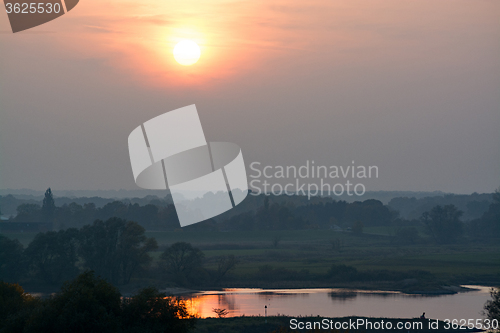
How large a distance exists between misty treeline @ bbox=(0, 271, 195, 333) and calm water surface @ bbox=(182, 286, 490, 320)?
1862cm

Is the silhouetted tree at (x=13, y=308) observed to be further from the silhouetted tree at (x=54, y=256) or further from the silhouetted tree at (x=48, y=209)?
the silhouetted tree at (x=48, y=209)

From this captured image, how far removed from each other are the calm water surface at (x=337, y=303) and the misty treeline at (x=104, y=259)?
6.71 meters

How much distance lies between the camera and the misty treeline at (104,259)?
57781 millimetres

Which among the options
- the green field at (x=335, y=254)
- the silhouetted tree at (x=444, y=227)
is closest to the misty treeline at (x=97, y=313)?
the green field at (x=335, y=254)

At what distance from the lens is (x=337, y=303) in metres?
44.9

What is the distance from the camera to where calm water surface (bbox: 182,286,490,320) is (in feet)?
131

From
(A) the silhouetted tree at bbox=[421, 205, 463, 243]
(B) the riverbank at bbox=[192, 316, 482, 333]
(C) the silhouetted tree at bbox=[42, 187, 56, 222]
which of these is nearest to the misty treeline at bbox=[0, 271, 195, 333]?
(B) the riverbank at bbox=[192, 316, 482, 333]

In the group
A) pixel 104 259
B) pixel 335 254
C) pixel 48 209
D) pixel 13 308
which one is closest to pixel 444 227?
pixel 335 254

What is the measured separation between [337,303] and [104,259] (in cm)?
2650

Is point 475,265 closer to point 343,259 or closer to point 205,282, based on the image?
point 343,259

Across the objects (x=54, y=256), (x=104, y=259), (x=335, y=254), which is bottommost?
(x=104, y=259)

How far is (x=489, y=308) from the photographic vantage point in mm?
32094

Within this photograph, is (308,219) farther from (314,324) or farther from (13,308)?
(13,308)

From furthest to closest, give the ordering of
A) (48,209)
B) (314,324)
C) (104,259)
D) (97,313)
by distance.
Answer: (48,209) → (104,259) → (314,324) → (97,313)
